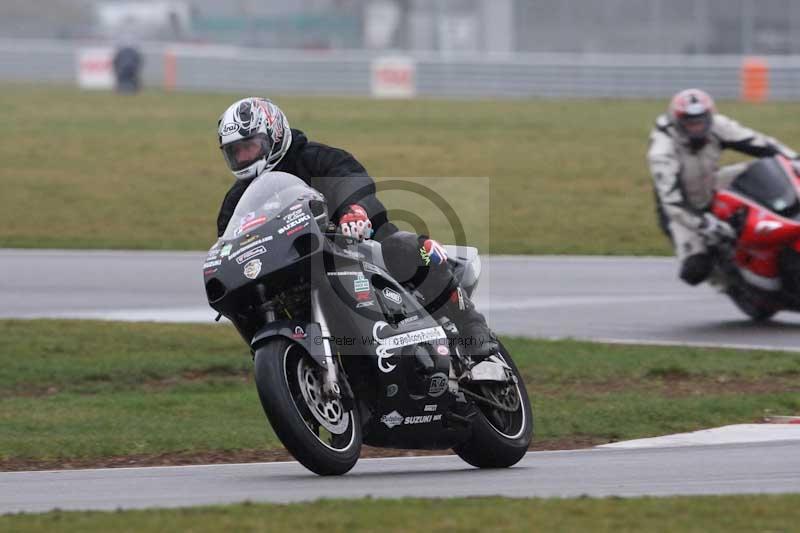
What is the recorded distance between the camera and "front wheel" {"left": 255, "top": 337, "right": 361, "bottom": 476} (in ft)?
20.1

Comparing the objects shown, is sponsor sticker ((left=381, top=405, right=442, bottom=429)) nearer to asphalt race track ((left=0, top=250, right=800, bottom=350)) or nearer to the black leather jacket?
the black leather jacket

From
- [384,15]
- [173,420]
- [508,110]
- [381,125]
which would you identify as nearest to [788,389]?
[173,420]

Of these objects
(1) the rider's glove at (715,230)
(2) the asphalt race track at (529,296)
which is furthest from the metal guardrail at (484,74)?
(1) the rider's glove at (715,230)

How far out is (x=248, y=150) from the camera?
22.6 feet

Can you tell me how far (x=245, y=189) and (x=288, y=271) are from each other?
0.71 m

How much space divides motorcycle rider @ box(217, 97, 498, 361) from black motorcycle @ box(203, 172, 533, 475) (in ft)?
0.45

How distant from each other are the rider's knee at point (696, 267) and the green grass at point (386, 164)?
2.36 meters

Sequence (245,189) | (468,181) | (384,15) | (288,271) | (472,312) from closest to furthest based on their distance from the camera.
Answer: (288,271), (245,189), (472,312), (468,181), (384,15)

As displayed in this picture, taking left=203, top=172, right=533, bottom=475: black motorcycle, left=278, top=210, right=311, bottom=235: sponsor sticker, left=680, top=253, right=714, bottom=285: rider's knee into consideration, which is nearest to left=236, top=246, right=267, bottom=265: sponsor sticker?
left=203, top=172, right=533, bottom=475: black motorcycle

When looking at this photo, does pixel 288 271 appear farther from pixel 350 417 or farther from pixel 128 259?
pixel 128 259

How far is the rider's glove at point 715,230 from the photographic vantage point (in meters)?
12.0

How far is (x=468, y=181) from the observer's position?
22.7 metres

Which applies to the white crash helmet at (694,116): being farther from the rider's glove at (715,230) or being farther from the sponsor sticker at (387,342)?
the sponsor sticker at (387,342)

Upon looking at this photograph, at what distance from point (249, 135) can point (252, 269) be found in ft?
2.73
